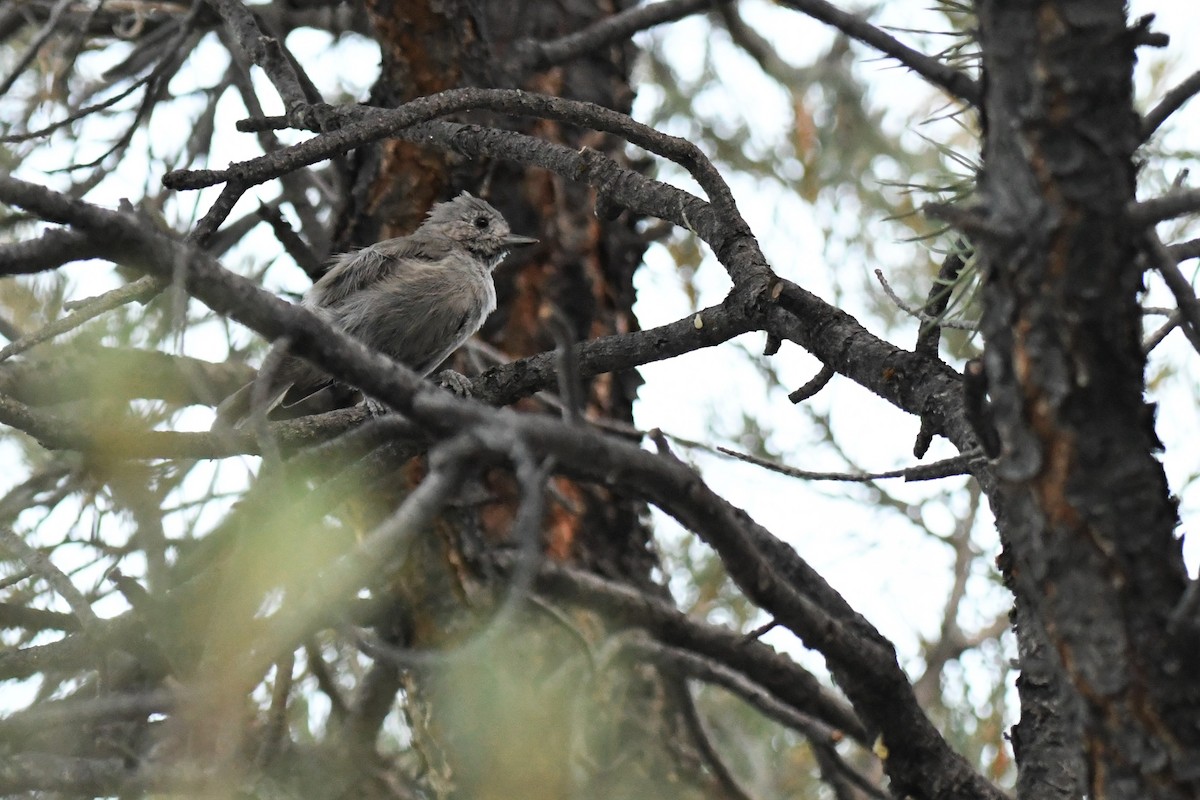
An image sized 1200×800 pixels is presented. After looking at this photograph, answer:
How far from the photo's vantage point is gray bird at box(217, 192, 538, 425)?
5141 millimetres

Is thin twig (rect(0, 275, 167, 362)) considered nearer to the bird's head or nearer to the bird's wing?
the bird's wing

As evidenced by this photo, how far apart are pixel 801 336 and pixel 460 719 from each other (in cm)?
220

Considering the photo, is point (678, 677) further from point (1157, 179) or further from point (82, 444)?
point (1157, 179)

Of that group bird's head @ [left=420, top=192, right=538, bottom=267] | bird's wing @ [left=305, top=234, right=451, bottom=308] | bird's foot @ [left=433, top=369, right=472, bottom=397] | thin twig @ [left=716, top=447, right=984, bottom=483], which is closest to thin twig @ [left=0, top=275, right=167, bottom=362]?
thin twig @ [left=716, top=447, right=984, bottom=483]

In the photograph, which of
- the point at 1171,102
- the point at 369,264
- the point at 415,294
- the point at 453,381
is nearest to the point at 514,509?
the point at 453,381

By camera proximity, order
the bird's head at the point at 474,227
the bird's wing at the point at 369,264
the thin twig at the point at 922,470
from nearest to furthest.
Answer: the thin twig at the point at 922,470
the bird's wing at the point at 369,264
the bird's head at the point at 474,227

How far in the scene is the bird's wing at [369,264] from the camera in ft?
16.6

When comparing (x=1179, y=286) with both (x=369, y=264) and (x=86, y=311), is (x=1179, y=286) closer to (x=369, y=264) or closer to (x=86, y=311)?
(x=86, y=311)

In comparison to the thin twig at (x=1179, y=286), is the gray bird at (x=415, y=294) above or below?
above

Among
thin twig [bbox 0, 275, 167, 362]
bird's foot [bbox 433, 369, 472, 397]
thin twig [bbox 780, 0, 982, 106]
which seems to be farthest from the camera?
bird's foot [bbox 433, 369, 472, 397]

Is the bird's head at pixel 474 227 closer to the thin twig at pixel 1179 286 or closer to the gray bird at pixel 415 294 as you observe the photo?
the gray bird at pixel 415 294

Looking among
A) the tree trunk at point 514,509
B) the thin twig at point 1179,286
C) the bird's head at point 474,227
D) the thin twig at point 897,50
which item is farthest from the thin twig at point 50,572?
the bird's head at point 474,227

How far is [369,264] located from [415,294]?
251 millimetres

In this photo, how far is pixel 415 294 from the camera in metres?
5.29
